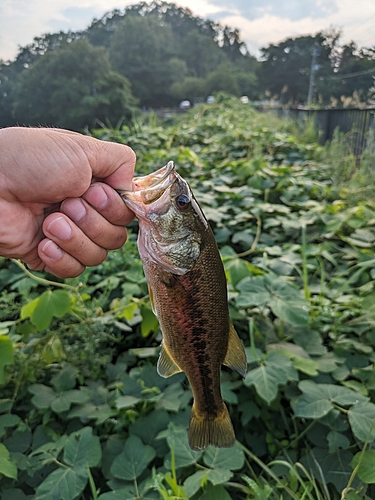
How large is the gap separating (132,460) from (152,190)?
3.46 feet

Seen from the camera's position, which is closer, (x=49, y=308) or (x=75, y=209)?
(x=75, y=209)

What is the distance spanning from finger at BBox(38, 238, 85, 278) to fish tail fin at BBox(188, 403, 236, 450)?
0.67m

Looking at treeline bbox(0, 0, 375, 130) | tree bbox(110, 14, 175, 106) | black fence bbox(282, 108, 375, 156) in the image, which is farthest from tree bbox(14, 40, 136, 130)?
black fence bbox(282, 108, 375, 156)

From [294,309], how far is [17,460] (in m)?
1.35

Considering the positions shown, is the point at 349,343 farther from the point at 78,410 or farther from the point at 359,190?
the point at 359,190

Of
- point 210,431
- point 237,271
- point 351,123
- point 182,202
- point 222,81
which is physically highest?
point 222,81

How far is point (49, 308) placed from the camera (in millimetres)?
1827

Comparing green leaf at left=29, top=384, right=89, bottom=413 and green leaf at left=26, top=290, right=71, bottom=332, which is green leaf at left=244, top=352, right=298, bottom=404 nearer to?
green leaf at left=29, top=384, right=89, bottom=413

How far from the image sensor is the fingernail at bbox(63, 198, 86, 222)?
1.39 m

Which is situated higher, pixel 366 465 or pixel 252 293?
pixel 252 293

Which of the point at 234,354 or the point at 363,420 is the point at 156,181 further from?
the point at 363,420

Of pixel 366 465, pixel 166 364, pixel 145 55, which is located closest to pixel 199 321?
pixel 166 364

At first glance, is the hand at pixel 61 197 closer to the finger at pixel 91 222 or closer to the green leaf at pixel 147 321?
the finger at pixel 91 222

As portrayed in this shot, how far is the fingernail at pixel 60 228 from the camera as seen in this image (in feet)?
4.46
